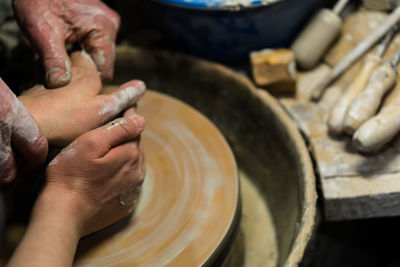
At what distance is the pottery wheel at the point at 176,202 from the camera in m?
1.29

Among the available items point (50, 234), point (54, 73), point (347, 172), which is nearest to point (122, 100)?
point (54, 73)

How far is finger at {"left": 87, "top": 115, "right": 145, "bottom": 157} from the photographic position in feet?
3.81

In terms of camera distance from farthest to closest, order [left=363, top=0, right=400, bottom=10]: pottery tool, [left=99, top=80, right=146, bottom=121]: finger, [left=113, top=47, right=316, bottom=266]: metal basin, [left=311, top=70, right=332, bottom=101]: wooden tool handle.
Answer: [left=363, top=0, right=400, bottom=10]: pottery tool
[left=311, top=70, right=332, bottom=101]: wooden tool handle
[left=113, top=47, right=316, bottom=266]: metal basin
[left=99, top=80, right=146, bottom=121]: finger

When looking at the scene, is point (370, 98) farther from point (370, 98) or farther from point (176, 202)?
point (176, 202)

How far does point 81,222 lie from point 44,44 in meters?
0.54

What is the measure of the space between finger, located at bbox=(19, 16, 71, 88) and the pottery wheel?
406mm

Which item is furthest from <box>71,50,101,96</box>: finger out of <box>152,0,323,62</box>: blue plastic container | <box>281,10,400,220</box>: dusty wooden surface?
<box>281,10,400,220</box>: dusty wooden surface

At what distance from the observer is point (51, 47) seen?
131 centimetres

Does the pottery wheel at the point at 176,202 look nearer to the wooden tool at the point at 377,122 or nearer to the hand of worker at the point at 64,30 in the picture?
the hand of worker at the point at 64,30

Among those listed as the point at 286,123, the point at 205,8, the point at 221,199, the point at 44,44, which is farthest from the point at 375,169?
the point at 44,44

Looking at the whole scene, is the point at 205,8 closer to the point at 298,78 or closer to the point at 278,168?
the point at 298,78

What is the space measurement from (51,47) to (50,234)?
0.56 m

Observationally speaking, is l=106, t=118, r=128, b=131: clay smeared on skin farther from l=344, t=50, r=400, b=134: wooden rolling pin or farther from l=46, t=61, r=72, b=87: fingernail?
l=344, t=50, r=400, b=134: wooden rolling pin

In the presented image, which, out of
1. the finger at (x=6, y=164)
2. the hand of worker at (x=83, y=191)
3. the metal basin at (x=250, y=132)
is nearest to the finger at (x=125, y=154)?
the hand of worker at (x=83, y=191)
